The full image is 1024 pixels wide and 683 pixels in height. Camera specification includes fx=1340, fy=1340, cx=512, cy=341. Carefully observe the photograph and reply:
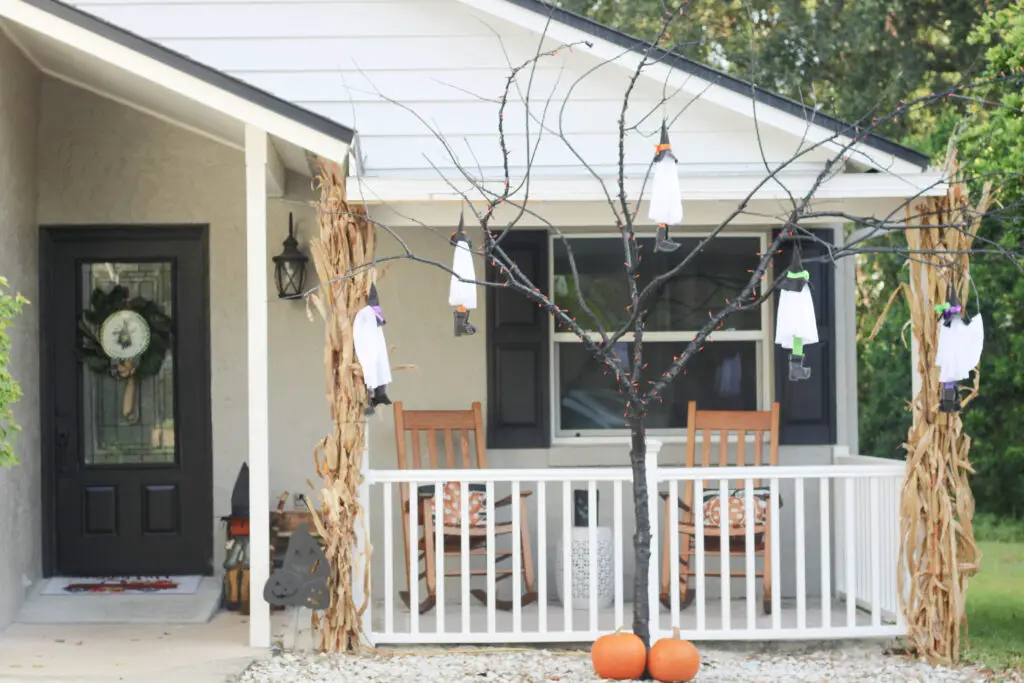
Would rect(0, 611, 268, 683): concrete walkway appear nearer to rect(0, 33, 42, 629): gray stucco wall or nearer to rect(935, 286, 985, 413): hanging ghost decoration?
rect(0, 33, 42, 629): gray stucco wall

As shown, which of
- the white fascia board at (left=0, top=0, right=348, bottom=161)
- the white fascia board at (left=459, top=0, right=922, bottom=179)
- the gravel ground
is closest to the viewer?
the gravel ground

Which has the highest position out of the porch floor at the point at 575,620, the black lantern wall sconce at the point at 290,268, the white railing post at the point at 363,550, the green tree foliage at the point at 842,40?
the green tree foliage at the point at 842,40

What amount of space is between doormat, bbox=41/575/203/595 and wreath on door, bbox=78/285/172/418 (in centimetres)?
100

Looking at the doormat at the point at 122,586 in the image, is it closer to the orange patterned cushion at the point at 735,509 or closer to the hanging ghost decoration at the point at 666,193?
the orange patterned cushion at the point at 735,509

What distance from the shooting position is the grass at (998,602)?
23.2 ft

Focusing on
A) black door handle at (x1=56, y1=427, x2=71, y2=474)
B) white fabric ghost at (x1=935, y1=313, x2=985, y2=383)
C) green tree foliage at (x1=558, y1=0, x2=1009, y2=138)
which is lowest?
black door handle at (x1=56, y1=427, x2=71, y2=474)

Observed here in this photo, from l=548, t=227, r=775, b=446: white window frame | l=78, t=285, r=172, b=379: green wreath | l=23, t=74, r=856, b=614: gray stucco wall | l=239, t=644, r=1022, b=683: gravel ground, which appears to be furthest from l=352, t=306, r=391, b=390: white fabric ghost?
l=78, t=285, r=172, b=379: green wreath

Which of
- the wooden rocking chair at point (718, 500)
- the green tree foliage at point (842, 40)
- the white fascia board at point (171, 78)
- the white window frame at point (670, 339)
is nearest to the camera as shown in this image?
the white fascia board at point (171, 78)

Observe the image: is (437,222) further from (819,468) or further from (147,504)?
(147,504)

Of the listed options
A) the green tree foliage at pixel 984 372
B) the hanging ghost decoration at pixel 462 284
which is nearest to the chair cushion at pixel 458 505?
the hanging ghost decoration at pixel 462 284

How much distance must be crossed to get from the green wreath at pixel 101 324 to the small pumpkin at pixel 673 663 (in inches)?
150

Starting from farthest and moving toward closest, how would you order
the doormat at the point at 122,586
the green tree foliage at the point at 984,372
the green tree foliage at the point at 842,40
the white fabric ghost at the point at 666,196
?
the green tree foliage at the point at 842,40, the green tree foliage at the point at 984,372, the doormat at the point at 122,586, the white fabric ghost at the point at 666,196

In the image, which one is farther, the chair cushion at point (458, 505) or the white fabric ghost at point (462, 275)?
the chair cushion at point (458, 505)

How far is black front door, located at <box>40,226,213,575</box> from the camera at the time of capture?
7.99 metres
